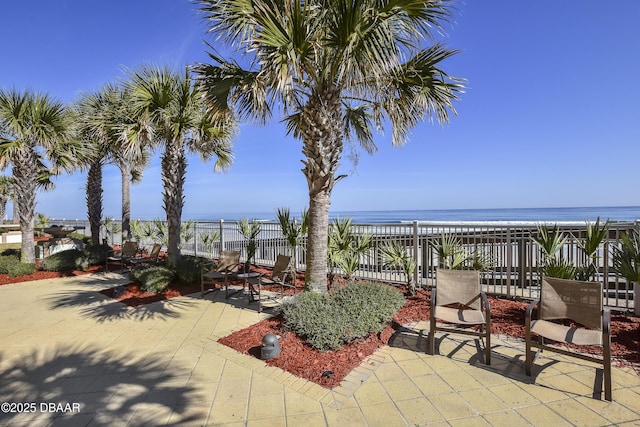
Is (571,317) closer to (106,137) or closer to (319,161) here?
(319,161)

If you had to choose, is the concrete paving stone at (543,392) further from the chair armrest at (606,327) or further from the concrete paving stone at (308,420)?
the concrete paving stone at (308,420)

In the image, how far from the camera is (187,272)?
770cm

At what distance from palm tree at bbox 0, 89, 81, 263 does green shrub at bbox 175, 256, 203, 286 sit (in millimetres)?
6226

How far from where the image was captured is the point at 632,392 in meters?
3.00

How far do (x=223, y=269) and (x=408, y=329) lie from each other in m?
4.60

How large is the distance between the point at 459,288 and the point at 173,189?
23.9 ft

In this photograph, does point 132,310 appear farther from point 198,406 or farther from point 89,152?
point 89,152

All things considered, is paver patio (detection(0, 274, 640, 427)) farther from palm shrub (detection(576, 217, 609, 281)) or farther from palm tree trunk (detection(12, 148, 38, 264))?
palm tree trunk (detection(12, 148, 38, 264))

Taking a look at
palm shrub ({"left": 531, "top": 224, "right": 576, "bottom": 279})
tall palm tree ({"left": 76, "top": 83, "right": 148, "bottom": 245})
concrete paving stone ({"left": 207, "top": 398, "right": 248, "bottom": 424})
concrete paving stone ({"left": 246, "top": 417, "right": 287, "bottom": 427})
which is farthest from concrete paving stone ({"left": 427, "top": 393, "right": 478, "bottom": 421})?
tall palm tree ({"left": 76, "top": 83, "right": 148, "bottom": 245})

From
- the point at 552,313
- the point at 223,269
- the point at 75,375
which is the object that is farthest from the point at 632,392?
the point at 223,269

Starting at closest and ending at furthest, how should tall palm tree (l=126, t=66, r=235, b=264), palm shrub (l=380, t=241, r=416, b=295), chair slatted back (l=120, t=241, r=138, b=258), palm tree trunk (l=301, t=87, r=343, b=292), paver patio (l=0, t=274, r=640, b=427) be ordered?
paver patio (l=0, t=274, r=640, b=427) → palm tree trunk (l=301, t=87, r=343, b=292) → palm shrub (l=380, t=241, r=416, b=295) → tall palm tree (l=126, t=66, r=235, b=264) → chair slatted back (l=120, t=241, r=138, b=258)

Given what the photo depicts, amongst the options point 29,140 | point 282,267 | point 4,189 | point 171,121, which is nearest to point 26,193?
point 29,140

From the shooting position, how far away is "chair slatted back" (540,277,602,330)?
345 cm

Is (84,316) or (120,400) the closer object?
(120,400)
